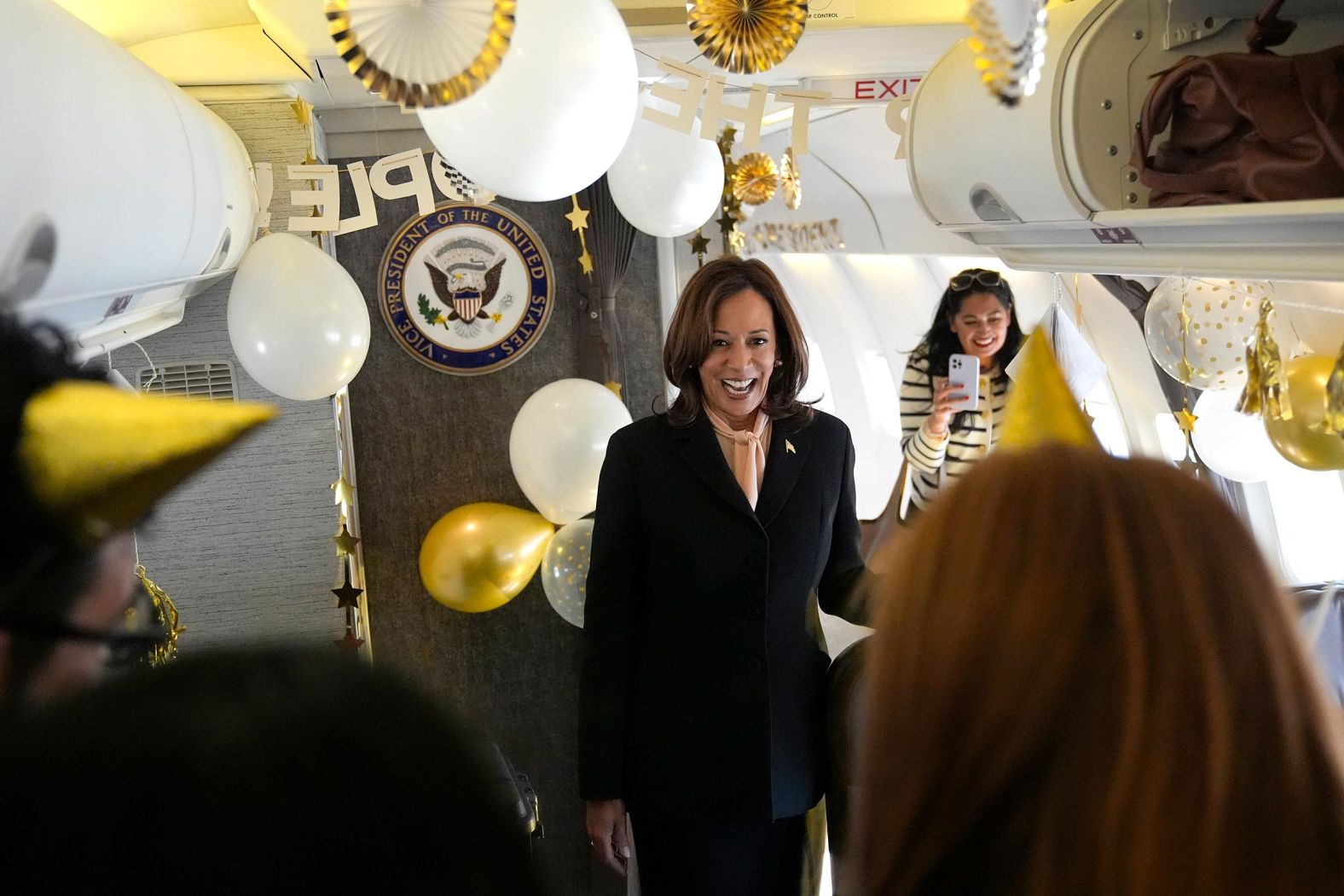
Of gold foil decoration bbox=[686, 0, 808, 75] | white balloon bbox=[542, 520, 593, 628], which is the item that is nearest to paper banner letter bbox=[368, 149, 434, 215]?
white balloon bbox=[542, 520, 593, 628]

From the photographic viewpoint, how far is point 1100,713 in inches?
30.6

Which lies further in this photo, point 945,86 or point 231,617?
point 231,617

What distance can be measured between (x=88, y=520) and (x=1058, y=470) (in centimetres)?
84

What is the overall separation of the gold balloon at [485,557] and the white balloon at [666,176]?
1168mm

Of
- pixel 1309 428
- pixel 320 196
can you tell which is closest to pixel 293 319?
pixel 320 196

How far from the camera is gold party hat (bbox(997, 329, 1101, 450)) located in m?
1.43

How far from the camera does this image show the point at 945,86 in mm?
2342

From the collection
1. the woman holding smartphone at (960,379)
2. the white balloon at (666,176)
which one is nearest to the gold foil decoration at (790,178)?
the white balloon at (666,176)

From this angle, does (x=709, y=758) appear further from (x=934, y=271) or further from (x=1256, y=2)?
(x=934, y=271)

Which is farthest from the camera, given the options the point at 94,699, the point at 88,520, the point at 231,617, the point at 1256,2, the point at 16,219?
the point at 231,617

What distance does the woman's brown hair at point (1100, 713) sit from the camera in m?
0.76

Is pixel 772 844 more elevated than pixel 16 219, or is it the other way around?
pixel 16 219

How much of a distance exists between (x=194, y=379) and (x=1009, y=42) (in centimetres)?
356

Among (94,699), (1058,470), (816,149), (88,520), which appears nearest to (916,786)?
(1058,470)
